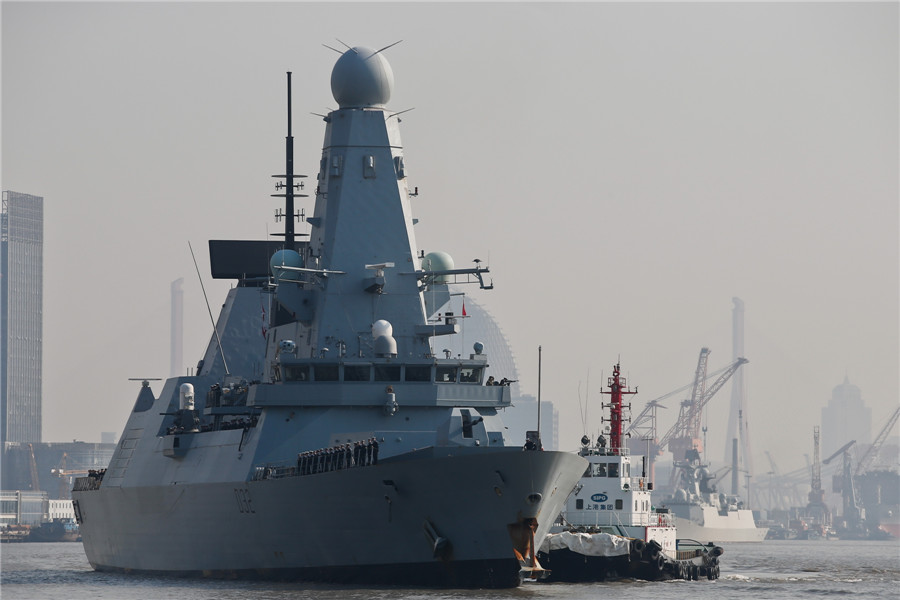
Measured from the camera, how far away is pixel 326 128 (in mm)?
47062

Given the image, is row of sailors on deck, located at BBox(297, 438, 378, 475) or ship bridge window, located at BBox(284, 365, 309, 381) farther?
Answer: ship bridge window, located at BBox(284, 365, 309, 381)

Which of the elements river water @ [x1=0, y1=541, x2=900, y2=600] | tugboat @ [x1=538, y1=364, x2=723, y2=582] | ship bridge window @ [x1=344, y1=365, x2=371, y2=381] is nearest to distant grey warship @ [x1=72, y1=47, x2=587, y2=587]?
ship bridge window @ [x1=344, y1=365, x2=371, y2=381]

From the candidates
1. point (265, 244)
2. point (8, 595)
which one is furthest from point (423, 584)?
point (265, 244)

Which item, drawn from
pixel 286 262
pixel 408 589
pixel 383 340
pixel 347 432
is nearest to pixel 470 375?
pixel 383 340

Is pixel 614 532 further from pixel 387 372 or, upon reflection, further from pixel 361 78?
pixel 361 78

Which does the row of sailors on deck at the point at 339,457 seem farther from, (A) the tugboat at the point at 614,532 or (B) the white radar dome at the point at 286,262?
(A) the tugboat at the point at 614,532

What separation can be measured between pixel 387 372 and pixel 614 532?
9553 millimetres

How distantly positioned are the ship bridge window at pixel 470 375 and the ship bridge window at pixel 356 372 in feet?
8.43

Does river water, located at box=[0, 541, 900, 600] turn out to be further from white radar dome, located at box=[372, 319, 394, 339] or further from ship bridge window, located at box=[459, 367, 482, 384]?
white radar dome, located at box=[372, 319, 394, 339]

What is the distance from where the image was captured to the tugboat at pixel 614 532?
45.9 metres

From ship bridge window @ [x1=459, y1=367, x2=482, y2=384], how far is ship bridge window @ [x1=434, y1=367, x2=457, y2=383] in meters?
0.19

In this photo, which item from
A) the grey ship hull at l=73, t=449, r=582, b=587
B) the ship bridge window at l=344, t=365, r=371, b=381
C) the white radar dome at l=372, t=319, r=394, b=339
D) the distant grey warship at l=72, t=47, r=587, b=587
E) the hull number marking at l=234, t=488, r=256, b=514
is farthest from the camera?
the white radar dome at l=372, t=319, r=394, b=339

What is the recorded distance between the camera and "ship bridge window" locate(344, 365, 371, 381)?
143 ft

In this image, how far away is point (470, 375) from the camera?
44.5 metres
